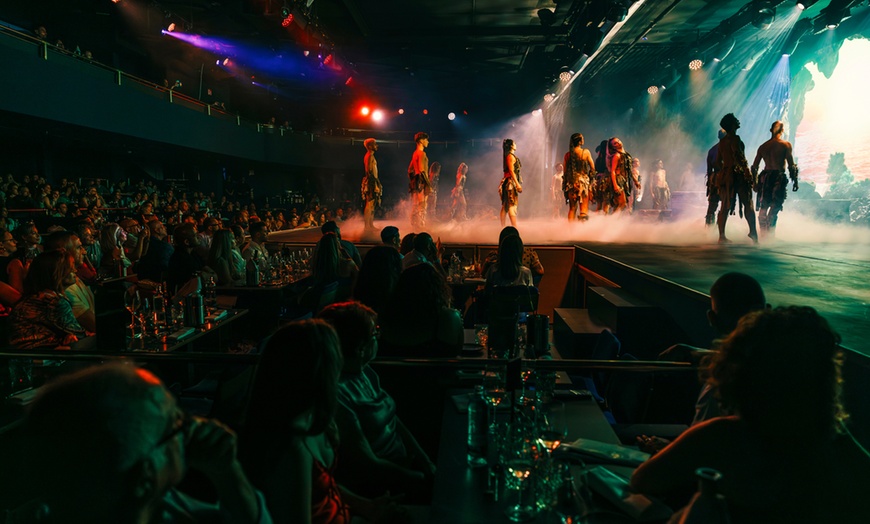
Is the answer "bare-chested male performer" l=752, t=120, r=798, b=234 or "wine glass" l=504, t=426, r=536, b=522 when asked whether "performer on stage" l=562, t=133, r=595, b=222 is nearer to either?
"bare-chested male performer" l=752, t=120, r=798, b=234

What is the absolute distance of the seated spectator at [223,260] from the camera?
620cm

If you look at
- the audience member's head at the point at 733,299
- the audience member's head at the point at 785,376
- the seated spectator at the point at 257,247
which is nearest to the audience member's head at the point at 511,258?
the audience member's head at the point at 733,299

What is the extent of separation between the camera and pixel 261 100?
2455 centimetres

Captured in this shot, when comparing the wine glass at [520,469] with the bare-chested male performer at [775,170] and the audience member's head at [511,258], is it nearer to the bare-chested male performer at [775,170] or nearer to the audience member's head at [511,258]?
the audience member's head at [511,258]

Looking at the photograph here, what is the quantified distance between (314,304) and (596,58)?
46.3 feet

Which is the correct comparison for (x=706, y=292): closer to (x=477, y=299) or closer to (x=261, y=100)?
(x=477, y=299)

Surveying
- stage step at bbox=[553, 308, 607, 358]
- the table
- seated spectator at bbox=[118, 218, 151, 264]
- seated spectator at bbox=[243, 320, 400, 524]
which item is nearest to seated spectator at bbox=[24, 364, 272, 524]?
seated spectator at bbox=[243, 320, 400, 524]

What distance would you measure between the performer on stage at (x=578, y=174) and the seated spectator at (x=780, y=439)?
10.3m

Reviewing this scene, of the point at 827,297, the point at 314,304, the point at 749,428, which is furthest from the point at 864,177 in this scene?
the point at 749,428

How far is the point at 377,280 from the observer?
3.71 m

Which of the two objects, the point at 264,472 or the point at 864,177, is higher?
the point at 864,177

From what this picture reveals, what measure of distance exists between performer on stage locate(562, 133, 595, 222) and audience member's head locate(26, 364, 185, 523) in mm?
11130

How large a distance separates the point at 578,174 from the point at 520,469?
34.8 feet

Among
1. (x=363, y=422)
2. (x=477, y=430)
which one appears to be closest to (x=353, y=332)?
(x=363, y=422)
